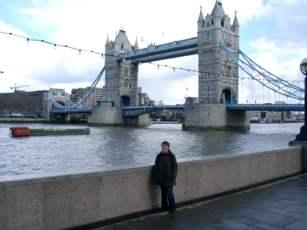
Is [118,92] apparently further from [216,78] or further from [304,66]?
[304,66]

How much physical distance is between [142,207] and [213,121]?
6002 centimetres

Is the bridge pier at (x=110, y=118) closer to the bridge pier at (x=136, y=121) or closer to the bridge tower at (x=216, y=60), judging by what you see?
the bridge pier at (x=136, y=121)

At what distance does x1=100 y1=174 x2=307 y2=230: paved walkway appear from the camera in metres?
4.62

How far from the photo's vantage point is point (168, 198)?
5223 mm

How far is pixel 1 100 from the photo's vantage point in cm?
12962

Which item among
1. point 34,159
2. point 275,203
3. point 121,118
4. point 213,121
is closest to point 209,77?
point 213,121

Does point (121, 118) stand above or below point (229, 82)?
below

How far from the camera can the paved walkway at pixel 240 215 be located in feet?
15.1

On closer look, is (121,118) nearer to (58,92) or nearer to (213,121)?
(213,121)

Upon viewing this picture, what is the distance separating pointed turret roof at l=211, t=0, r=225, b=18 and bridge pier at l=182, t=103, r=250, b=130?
20.3 metres

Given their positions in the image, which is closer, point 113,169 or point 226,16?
point 113,169

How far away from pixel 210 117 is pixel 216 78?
9821 mm

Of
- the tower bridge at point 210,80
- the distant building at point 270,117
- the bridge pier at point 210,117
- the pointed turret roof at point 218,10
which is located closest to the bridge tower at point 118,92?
the tower bridge at point 210,80

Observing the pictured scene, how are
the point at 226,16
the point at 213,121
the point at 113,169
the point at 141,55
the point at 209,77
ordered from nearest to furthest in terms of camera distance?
the point at 113,169
the point at 213,121
the point at 209,77
the point at 226,16
the point at 141,55
